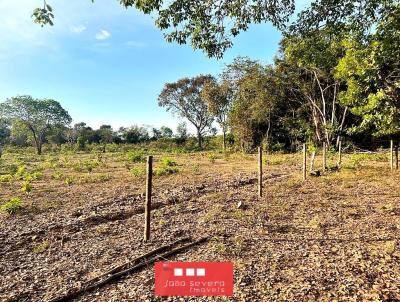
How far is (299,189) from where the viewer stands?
11430mm

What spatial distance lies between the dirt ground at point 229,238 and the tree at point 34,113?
113 ft

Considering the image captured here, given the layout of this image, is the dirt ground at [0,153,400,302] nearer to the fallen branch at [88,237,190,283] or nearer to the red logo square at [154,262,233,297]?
the red logo square at [154,262,233,297]

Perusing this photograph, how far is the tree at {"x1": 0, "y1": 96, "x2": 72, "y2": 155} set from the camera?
41.7m

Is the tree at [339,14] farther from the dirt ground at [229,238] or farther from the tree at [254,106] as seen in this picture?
the tree at [254,106]

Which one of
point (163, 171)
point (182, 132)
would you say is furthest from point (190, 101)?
point (163, 171)

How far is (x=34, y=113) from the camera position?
4322cm

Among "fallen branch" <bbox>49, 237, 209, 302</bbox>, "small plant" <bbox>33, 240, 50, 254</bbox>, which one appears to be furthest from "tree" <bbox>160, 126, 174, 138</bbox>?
"fallen branch" <bbox>49, 237, 209, 302</bbox>

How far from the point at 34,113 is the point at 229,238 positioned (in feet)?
142

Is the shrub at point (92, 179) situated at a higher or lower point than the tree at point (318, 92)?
lower

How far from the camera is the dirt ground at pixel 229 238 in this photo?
4395mm

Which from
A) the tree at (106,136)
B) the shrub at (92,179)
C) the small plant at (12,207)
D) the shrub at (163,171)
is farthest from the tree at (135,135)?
the small plant at (12,207)

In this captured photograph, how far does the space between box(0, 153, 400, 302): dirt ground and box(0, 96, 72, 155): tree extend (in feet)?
113

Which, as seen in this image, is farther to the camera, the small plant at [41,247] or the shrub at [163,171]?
the shrub at [163,171]

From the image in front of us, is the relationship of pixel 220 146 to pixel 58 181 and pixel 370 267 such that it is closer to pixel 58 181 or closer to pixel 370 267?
pixel 58 181
